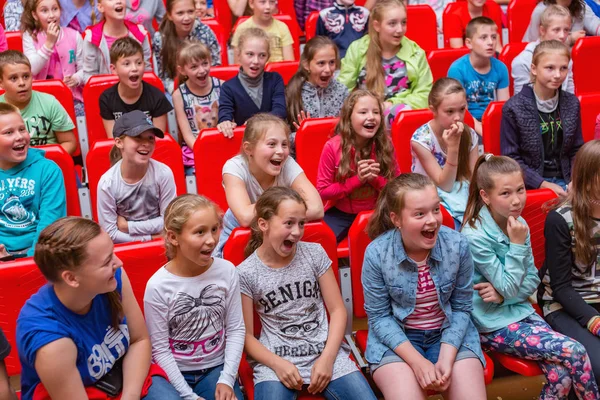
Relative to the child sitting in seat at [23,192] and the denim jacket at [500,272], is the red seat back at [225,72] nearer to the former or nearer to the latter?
the child sitting in seat at [23,192]

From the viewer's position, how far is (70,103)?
3.32 metres

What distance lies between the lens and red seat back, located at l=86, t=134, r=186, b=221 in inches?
111

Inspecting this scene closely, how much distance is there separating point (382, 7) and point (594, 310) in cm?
188

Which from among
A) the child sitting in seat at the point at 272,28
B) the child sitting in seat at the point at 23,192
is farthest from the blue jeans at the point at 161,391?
the child sitting in seat at the point at 272,28

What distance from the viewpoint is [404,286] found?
2.21 metres

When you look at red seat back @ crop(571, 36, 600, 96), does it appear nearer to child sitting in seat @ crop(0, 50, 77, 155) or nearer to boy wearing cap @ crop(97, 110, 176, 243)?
boy wearing cap @ crop(97, 110, 176, 243)


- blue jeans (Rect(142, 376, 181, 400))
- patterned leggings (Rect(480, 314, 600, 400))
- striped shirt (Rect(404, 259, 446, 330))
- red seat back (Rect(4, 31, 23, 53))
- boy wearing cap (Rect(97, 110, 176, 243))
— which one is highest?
red seat back (Rect(4, 31, 23, 53))

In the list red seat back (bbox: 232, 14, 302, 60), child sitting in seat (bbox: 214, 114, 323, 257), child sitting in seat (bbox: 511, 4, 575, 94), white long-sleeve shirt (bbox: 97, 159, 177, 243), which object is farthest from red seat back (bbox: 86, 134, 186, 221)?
child sitting in seat (bbox: 511, 4, 575, 94)

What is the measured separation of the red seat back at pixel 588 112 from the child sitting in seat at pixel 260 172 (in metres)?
1.30

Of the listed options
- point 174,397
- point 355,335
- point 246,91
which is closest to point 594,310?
point 355,335

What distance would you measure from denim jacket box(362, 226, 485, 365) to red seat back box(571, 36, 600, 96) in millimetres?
1958

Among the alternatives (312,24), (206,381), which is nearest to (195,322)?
(206,381)

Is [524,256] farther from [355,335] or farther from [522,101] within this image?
[522,101]

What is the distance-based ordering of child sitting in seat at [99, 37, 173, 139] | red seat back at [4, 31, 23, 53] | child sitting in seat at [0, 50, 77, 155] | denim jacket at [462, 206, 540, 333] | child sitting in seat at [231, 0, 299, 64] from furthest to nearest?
1. child sitting in seat at [231, 0, 299, 64]
2. red seat back at [4, 31, 23, 53]
3. child sitting in seat at [99, 37, 173, 139]
4. child sitting in seat at [0, 50, 77, 155]
5. denim jacket at [462, 206, 540, 333]
